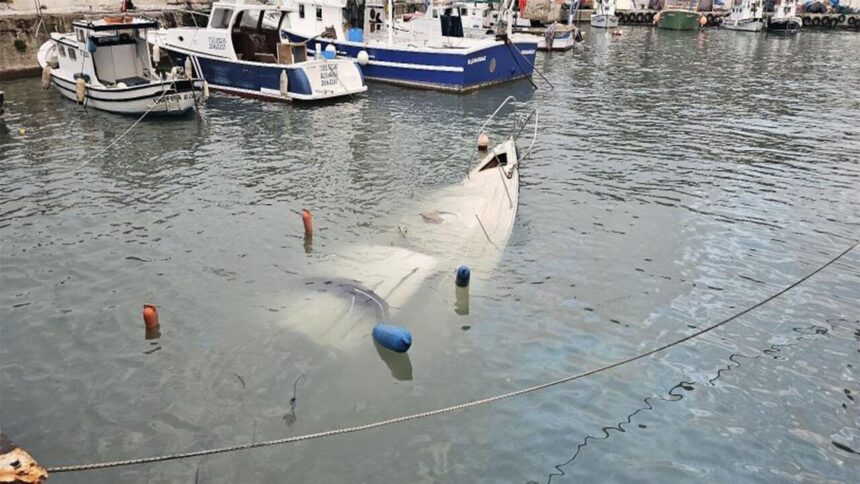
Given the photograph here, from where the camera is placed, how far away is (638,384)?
7824mm

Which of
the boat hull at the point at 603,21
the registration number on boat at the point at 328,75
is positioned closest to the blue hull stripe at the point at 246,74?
the registration number on boat at the point at 328,75

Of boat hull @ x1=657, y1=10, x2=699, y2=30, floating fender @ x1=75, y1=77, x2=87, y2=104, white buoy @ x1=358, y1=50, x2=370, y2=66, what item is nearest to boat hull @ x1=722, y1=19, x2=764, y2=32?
boat hull @ x1=657, y1=10, x2=699, y2=30

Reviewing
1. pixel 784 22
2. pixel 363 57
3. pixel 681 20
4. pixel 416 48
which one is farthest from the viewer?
pixel 681 20

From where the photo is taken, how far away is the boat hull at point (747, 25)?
210ft

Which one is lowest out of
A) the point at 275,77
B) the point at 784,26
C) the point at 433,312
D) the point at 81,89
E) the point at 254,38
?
the point at 433,312

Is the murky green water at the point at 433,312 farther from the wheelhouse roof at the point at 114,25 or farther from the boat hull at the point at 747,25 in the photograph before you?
the boat hull at the point at 747,25

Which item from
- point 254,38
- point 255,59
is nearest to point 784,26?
point 254,38

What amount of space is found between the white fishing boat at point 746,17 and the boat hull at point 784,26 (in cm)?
138

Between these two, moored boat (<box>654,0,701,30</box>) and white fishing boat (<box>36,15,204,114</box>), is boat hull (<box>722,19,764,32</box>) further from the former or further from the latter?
white fishing boat (<box>36,15,204,114</box>)

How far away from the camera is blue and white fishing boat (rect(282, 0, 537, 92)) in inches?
1049

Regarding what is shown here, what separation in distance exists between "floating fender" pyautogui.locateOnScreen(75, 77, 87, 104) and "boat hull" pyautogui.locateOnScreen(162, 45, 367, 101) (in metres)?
5.23

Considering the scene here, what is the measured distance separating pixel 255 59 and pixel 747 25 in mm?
58286

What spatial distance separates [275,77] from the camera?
75.5 feet

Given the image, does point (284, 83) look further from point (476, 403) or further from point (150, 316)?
point (476, 403)
